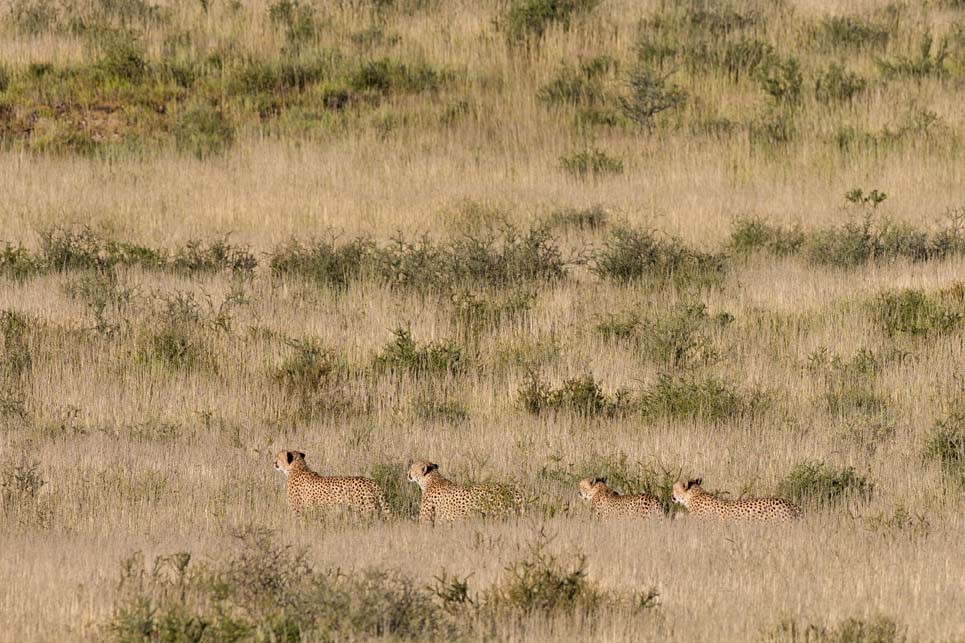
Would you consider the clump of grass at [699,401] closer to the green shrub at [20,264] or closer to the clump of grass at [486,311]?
the clump of grass at [486,311]

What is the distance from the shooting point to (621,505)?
8.82 metres

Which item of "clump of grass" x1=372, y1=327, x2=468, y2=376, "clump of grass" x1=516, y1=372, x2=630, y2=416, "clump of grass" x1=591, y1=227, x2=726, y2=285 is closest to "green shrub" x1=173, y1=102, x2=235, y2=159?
"clump of grass" x1=591, y1=227, x2=726, y2=285

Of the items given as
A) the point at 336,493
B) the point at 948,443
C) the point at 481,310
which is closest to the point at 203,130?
the point at 481,310

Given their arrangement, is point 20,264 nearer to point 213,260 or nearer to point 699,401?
point 213,260

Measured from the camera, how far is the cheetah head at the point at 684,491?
8.95 metres

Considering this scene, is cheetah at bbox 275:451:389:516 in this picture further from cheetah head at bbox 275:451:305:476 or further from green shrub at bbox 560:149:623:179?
A: green shrub at bbox 560:149:623:179

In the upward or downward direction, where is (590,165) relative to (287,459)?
upward

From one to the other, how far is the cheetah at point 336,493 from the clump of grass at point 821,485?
249 centimetres

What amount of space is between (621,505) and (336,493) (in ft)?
5.28

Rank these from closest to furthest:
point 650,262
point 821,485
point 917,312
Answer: point 821,485 → point 917,312 → point 650,262

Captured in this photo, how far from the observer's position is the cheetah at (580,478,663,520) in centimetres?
880

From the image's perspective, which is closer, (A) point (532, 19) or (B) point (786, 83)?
(B) point (786, 83)

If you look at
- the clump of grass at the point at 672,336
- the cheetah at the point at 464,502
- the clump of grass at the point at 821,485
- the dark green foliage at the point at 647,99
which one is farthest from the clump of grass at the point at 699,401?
the dark green foliage at the point at 647,99

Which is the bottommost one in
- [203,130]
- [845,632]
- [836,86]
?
[845,632]
